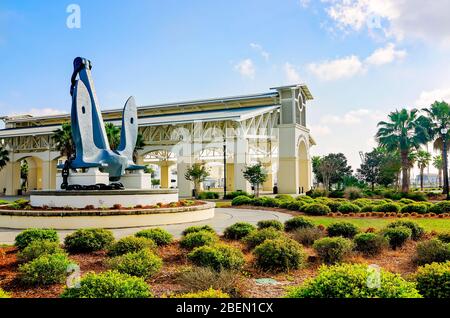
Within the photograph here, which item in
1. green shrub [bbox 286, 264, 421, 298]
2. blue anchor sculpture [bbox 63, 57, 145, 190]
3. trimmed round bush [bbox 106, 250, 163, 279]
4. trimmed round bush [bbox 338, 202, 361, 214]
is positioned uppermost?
blue anchor sculpture [bbox 63, 57, 145, 190]

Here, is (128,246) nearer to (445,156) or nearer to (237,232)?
(237,232)

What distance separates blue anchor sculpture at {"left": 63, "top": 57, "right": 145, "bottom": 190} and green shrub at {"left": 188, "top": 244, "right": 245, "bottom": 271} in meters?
11.6

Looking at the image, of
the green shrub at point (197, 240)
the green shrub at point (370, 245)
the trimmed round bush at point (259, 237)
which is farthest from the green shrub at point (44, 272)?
the green shrub at point (370, 245)

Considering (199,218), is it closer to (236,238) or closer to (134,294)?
(236,238)

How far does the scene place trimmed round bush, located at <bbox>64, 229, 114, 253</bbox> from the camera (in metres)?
10.1

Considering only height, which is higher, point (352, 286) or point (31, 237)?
point (352, 286)

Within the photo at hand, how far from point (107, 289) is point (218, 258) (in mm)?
3014

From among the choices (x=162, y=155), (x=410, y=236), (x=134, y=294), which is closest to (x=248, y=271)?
(x=134, y=294)

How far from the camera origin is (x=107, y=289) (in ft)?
17.6

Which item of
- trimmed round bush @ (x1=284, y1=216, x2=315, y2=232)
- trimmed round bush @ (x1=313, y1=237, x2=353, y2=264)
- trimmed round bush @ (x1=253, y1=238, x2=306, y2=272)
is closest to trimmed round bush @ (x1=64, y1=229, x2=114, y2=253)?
trimmed round bush @ (x1=253, y1=238, x2=306, y2=272)

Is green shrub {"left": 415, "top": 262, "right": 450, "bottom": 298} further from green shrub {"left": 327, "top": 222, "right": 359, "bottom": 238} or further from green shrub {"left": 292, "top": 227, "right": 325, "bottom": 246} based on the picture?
green shrub {"left": 327, "top": 222, "right": 359, "bottom": 238}

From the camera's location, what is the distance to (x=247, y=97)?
47250 mm

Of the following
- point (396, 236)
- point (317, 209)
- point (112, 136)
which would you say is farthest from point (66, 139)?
point (396, 236)
